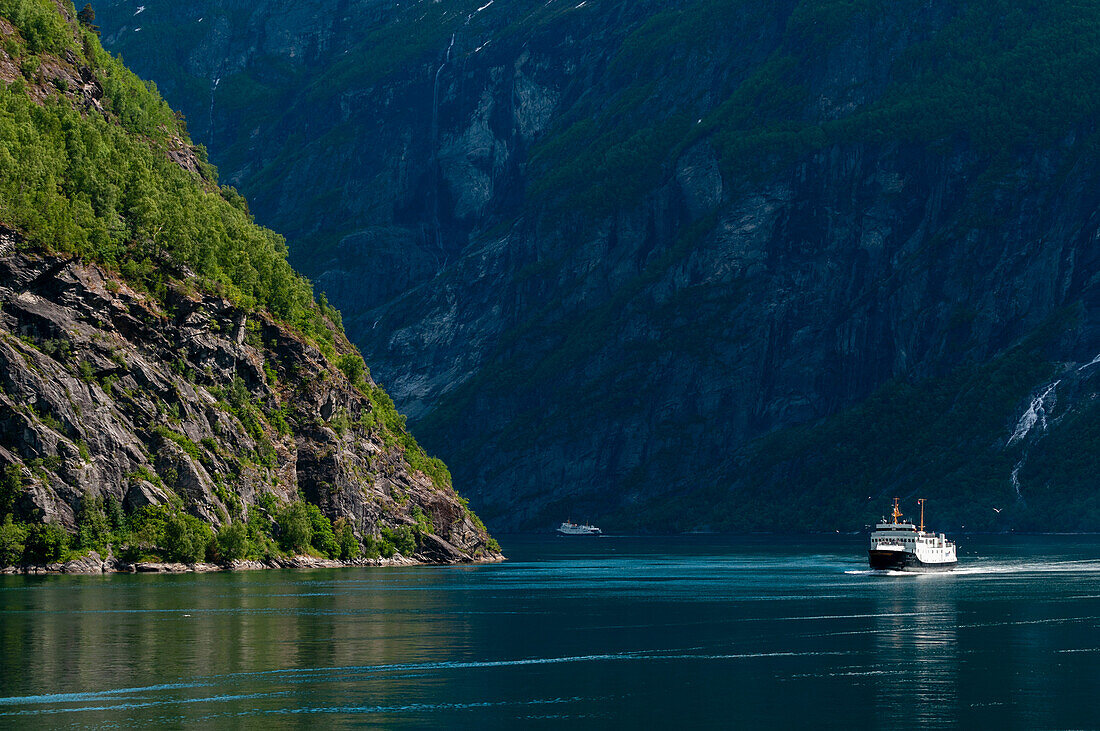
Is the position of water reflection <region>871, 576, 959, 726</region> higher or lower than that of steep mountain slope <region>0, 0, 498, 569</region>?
lower

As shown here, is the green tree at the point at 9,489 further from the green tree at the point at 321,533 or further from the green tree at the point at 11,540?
the green tree at the point at 321,533

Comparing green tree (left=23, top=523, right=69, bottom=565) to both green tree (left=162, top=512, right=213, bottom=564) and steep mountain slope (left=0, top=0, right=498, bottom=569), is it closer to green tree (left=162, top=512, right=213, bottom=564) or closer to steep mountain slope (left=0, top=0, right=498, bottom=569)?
steep mountain slope (left=0, top=0, right=498, bottom=569)

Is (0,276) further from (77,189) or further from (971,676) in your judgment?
(971,676)

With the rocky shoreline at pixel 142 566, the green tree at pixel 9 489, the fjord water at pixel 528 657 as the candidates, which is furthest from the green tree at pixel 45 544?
the fjord water at pixel 528 657

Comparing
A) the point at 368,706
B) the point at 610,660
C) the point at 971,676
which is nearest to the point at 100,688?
the point at 368,706

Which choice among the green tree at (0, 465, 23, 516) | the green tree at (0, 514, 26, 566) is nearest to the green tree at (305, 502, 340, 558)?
the green tree at (0, 514, 26, 566)

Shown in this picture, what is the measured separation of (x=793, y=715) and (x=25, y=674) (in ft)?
117

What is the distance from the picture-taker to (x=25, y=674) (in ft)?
247

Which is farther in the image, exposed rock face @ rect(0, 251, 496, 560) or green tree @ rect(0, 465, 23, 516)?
exposed rock face @ rect(0, 251, 496, 560)

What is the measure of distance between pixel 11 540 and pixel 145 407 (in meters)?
24.8

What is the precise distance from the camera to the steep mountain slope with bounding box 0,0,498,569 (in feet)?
498

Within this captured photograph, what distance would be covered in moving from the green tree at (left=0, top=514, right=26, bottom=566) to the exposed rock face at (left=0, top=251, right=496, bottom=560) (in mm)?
1419

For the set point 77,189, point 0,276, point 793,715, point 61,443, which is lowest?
point 793,715

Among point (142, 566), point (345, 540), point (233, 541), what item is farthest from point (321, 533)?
point (142, 566)
